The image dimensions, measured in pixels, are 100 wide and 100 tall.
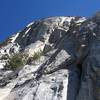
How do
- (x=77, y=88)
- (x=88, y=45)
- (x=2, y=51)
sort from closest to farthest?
1. (x=77, y=88)
2. (x=88, y=45)
3. (x=2, y=51)

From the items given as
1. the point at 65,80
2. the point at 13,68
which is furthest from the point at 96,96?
the point at 13,68

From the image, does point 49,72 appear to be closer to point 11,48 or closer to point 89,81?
point 89,81

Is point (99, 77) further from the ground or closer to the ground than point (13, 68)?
closer to the ground

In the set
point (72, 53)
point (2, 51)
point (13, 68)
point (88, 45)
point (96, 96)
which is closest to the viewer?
point (96, 96)

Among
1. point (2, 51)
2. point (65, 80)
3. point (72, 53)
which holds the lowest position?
point (65, 80)

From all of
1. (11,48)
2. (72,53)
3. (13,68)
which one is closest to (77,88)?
(72,53)

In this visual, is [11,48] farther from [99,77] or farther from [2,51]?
[99,77]

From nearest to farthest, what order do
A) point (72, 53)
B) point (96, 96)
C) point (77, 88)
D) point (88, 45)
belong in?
point (96, 96)
point (77, 88)
point (88, 45)
point (72, 53)

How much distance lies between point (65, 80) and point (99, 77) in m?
2.08

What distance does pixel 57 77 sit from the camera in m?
18.0

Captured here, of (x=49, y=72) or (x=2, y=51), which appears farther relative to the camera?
(x=2, y=51)

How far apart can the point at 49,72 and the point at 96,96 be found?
180 inches

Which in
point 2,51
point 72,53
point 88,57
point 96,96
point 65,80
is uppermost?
point 2,51

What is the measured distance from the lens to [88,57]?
57.4 ft
